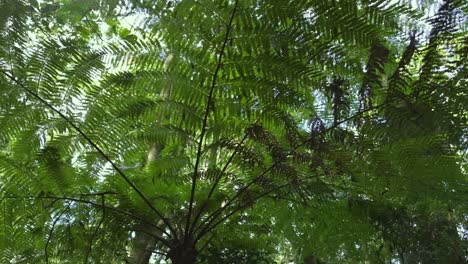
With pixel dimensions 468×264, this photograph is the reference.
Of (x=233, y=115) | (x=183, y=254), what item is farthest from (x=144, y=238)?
(x=233, y=115)

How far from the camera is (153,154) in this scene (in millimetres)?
3432

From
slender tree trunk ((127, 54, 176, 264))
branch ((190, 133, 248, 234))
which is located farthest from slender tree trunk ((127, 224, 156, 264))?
branch ((190, 133, 248, 234))

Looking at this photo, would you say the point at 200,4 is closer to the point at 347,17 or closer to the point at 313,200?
the point at 347,17

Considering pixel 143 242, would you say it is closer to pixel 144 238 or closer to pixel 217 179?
pixel 144 238

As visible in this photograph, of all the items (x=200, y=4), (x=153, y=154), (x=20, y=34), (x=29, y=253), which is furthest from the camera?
(x=153, y=154)

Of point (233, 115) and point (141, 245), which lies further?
point (141, 245)

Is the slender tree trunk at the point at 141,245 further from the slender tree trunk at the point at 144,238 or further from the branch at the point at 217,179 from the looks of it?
the branch at the point at 217,179

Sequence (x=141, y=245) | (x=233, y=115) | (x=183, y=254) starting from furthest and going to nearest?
(x=141, y=245) < (x=233, y=115) < (x=183, y=254)

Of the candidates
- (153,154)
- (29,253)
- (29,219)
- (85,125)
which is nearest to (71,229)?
(29,219)

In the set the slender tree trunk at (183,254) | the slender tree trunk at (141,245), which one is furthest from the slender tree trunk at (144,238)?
the slender tree trunk at (183,254)

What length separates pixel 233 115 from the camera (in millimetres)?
2012

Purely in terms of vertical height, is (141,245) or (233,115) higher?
(233,115)

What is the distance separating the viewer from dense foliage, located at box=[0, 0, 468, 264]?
1.66 m

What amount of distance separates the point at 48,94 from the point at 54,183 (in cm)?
55
